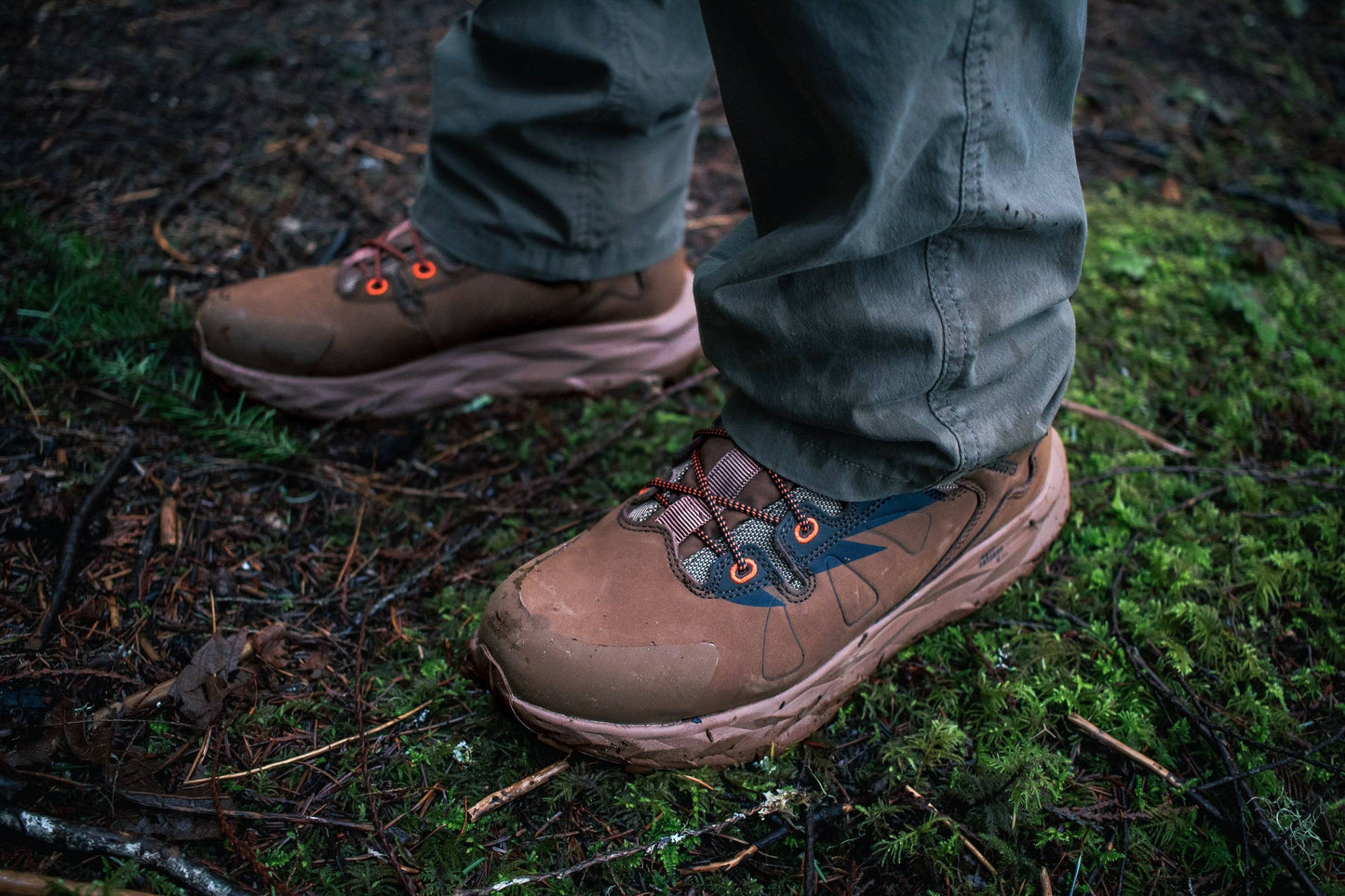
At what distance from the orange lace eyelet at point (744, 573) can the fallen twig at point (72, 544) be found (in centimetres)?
116

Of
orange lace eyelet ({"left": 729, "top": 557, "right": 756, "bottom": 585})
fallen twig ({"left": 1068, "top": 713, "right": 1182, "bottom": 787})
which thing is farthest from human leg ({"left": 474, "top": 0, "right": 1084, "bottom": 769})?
fallen twig ({"left": 1068, "top": 713, "right": 1182, "bottom": 787})

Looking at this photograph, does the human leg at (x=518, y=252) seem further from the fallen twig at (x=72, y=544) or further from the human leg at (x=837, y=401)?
the human leg at (x=837, y=401)

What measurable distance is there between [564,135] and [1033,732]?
58.4 inches

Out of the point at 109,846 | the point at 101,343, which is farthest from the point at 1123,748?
the point at 101,343

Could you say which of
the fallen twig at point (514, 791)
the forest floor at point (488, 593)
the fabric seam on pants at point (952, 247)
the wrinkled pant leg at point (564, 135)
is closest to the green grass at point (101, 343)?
the forest floor at point (488, 593)

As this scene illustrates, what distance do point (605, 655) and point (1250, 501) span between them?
144 centimetres

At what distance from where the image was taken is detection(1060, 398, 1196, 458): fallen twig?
1.89 meters

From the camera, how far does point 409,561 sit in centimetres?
166

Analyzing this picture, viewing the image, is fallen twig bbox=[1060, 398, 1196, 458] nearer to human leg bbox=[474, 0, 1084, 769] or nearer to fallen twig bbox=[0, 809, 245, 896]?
human leg bbox=[474, 0, 1084, 769]

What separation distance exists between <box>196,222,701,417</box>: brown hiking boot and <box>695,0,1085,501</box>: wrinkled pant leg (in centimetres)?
76

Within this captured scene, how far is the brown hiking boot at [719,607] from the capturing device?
1.25 metres

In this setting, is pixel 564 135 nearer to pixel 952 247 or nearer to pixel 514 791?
pixel 952 247

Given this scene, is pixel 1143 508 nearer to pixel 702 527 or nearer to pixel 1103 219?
pixel 702 527

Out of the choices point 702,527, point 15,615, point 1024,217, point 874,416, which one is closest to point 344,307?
point 15,615
